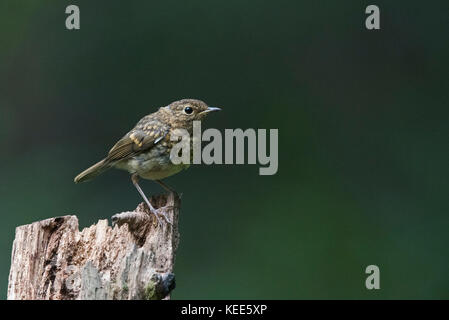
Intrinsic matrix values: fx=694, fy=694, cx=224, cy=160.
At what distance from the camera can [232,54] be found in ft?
34.6

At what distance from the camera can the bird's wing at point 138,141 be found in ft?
19.0

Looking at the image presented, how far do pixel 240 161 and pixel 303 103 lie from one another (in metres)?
1.67

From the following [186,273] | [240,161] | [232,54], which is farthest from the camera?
[232,54]

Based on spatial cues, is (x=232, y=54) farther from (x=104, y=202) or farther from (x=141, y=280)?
(x=141, y=280)

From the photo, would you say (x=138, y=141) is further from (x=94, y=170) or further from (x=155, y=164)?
(x=94, y=170)

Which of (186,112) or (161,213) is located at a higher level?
(186,112)

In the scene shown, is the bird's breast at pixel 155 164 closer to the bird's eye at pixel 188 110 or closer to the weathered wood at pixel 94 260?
the bird's eye at pixel 188 110

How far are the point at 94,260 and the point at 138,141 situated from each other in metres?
1.59

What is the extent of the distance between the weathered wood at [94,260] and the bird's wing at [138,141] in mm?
969

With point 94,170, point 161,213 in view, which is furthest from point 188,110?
point 161,213

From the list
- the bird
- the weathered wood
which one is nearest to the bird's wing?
the bird

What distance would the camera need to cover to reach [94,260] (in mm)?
4488

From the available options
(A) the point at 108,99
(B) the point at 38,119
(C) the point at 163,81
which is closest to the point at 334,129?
(C) the point at 163,81

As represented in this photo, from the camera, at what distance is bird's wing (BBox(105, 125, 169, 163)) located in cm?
580
